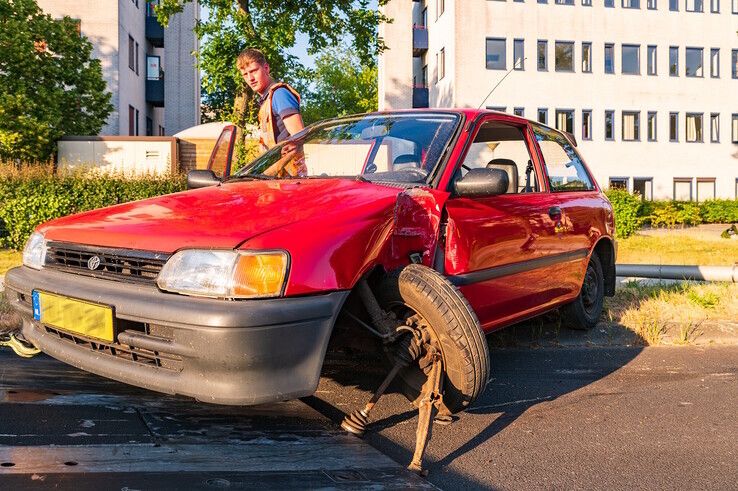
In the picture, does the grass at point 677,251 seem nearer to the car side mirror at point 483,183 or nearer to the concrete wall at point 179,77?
the car side mirror at point 483,183

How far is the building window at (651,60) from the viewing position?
3881 cm

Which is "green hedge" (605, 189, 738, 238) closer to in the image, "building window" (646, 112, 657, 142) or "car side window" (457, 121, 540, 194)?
"building window" (646, 112, 657, 142)

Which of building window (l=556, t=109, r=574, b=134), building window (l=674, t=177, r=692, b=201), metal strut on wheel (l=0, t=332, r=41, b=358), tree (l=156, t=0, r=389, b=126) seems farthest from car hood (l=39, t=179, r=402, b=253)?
building window (l=674, t=177, r=692, b=201)

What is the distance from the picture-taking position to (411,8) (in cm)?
4250

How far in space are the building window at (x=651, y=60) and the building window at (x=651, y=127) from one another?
2.34 meters

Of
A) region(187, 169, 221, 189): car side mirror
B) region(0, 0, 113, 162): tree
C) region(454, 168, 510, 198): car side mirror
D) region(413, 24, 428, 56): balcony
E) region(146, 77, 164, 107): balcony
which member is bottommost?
region(454, 168, 510, 198): car side mirror

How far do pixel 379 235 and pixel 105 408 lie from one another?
61.4 inches

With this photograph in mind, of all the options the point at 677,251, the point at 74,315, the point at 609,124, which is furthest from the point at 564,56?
the point at 74,315

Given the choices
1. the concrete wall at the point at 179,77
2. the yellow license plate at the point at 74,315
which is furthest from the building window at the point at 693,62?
the yellow license plate at the point at 74,315

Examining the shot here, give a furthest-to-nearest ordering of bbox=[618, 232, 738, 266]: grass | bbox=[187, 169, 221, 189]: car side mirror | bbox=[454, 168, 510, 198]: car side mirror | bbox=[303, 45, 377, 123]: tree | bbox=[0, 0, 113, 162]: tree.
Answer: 1. bbox=[303, 45, 377, 123]: tree
2. bbox=[0, 0, 113, 162]: tree
3. bbox=[618, 232, 738, 266]: grass
4. bbox=[187, 169, 221, 189]: car side mirror
5. bbox=[454, 168, 510, 198]: car side mirror

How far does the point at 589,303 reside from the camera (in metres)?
5.78

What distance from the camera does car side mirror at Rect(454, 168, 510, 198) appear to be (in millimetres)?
3766

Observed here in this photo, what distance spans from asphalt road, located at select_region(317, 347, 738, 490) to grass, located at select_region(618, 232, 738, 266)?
10.2 meters

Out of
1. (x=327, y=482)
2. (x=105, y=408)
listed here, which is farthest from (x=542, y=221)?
(x=105, y=408)
